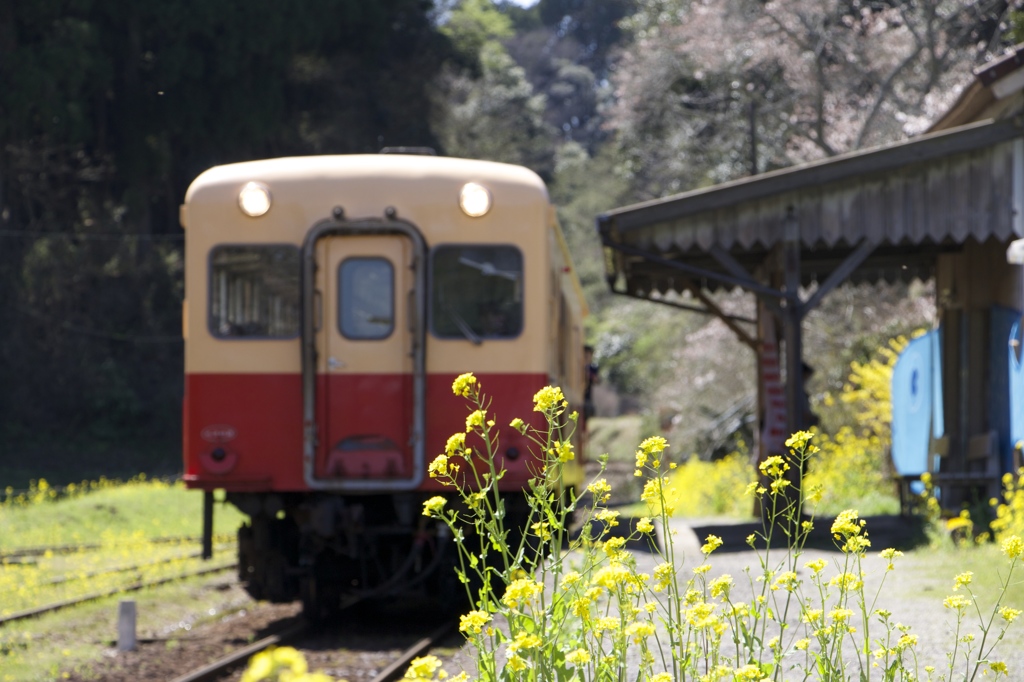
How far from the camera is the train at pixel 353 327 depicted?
27.0 feet

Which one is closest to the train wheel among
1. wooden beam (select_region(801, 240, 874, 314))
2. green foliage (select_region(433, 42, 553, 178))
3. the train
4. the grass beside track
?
the train

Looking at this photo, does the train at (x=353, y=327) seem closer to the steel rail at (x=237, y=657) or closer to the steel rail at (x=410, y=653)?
the steel rail at (x=410, y=653)

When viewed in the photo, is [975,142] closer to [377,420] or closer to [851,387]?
[377,420]

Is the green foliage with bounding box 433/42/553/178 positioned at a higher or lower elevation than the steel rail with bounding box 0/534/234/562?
higher

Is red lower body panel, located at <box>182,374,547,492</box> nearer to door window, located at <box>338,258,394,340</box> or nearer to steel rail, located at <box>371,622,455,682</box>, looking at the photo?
door window, located at <box>338,258,394,340</box>

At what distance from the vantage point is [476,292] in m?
8.42

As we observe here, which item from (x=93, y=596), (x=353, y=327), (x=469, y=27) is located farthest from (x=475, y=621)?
(x=469, y=27)

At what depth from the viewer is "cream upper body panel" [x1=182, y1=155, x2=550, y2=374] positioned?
8.32m

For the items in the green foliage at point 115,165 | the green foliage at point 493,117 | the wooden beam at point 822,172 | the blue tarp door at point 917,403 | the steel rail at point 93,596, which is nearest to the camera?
the steel rail at point 93,596

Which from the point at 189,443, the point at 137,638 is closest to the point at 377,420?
the point at 189,443

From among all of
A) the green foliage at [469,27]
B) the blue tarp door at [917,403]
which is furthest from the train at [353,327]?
the green foliage at [469,27]

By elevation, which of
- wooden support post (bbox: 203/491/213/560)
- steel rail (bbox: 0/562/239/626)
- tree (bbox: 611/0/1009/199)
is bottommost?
steel rail (bbox: 0/562/239/626)

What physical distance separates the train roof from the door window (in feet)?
1.89

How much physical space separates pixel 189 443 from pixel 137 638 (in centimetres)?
148
